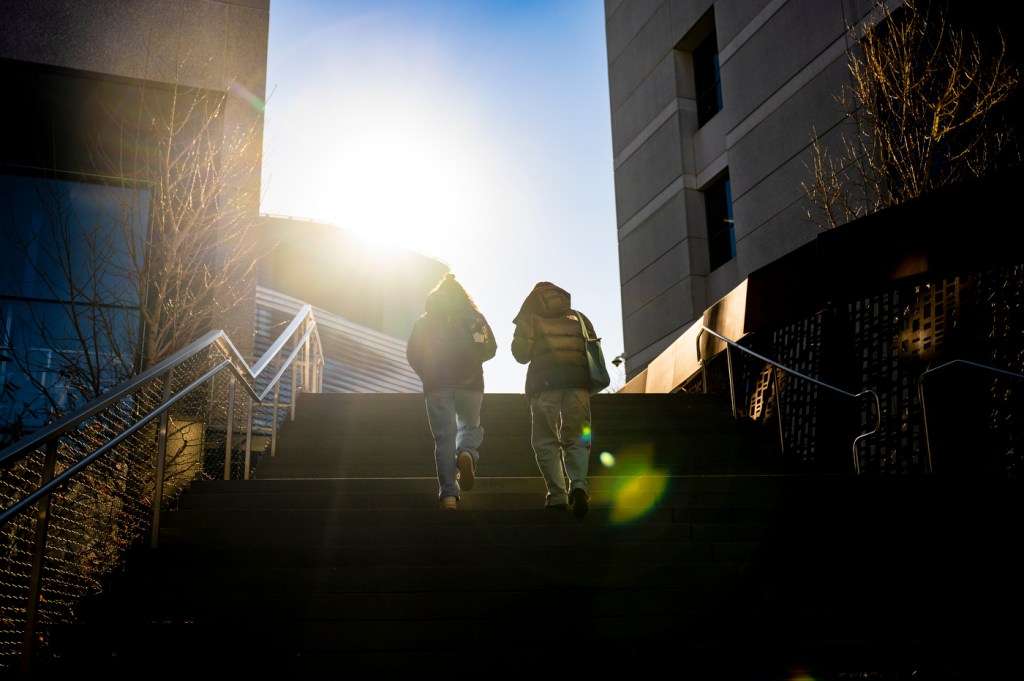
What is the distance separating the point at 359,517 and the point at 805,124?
11448 mm

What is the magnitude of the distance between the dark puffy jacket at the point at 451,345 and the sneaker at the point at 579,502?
97cm

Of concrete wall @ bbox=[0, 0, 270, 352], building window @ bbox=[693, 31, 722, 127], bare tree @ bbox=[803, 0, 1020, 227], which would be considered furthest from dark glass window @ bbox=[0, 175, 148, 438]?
building window @ bbox=[693, 31, 722, 127]

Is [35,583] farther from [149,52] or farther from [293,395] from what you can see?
[149,52]

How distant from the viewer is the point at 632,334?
19.4 metres

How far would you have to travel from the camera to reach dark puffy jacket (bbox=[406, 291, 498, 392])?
579 centimetres

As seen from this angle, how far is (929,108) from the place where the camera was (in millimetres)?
10516

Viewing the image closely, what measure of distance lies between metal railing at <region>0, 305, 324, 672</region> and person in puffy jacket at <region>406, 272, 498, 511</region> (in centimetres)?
138

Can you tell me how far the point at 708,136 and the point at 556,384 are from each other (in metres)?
13.3

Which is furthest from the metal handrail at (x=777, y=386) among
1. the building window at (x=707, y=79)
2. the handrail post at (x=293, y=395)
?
the building window at (x=707, y=79)

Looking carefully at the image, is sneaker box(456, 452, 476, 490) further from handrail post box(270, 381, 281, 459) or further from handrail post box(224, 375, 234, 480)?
handrail post box(270, 381, 281, 459)

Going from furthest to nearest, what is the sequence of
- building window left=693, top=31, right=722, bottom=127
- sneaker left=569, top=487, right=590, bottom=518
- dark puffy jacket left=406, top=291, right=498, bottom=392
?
building window left=693, top=31, right=722, bottom=127
dark puffy jacket left=406, top=291, right=498, bottom=392
sneaker left=569, top=487, right=590, bottom=518

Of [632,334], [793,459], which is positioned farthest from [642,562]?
[632,334]

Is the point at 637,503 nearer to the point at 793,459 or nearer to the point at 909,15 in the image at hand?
the point at 793,459

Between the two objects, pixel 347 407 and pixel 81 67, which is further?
pixel 81 67
